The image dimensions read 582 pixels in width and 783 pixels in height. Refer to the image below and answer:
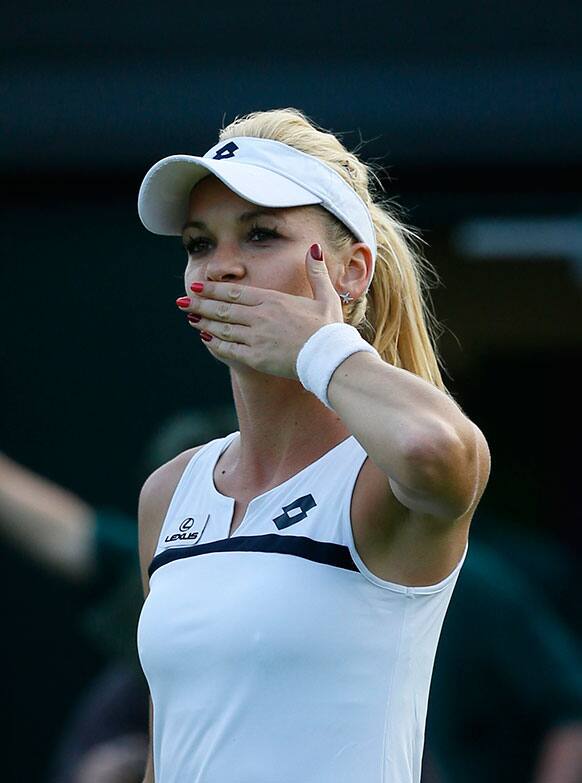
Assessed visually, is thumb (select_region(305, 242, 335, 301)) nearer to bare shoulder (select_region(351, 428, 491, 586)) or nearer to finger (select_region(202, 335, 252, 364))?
finger (select_region(202, 335, 252, 364))

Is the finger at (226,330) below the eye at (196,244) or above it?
below

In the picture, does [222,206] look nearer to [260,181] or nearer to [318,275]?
[260,181]

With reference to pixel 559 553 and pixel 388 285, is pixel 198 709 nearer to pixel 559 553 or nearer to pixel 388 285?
pixel 388 285

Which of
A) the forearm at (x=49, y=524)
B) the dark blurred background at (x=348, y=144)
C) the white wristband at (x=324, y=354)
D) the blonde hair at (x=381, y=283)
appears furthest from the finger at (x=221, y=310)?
the forearm at (x=49, y=524)

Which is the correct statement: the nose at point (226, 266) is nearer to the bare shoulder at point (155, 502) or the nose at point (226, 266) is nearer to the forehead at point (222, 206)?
the forehead at point (222, 206)

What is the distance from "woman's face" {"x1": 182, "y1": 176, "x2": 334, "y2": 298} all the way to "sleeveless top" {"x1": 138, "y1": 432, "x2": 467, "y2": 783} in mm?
280

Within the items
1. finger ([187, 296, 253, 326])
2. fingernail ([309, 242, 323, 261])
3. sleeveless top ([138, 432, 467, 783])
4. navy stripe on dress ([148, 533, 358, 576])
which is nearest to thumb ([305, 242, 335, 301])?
fingernail ([309, 242, 323, 261])

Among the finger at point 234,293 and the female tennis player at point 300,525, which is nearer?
the female tennis player at point 300,525

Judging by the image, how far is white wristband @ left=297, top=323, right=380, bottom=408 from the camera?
6.24ft

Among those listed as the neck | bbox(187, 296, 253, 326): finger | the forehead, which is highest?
the forehead

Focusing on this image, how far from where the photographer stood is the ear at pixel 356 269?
2229 millimetres

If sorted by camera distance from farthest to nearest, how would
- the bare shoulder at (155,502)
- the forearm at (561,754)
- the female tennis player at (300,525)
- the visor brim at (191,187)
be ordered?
the forearm at (561,754) → the bare shoulder at (155,502) → the visor brim at (191,187) → the female tennis player at (300,525)

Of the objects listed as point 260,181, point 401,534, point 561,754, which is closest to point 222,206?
point 260,181

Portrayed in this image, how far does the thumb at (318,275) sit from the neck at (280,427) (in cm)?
18
